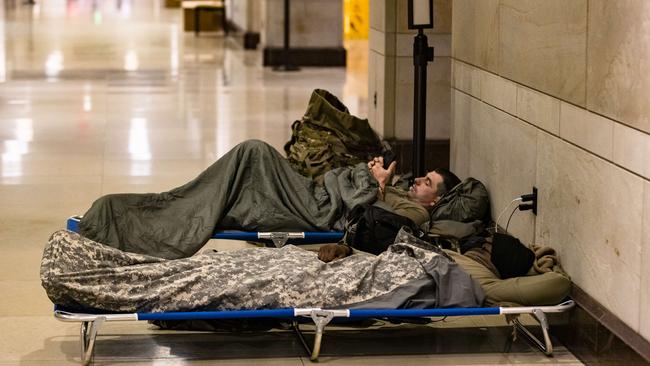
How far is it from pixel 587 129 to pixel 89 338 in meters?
2.50

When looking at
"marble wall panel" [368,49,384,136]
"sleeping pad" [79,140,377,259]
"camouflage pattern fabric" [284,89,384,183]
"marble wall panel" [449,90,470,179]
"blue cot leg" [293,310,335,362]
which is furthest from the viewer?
"marble wall panel" [368,49,384,136]

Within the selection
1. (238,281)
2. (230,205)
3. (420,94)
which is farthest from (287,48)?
(238,281)

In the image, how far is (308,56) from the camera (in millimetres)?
22422

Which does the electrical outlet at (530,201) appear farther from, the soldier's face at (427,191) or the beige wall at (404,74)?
the beige wall at (404,74)

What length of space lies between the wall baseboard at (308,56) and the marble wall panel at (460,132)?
44.3 ft

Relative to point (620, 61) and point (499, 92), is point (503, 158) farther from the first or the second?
point (620, 61)

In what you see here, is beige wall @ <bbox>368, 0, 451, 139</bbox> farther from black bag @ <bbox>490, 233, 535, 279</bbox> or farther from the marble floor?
black bag @ <bbox>490, 233, 535, 279</bbox>

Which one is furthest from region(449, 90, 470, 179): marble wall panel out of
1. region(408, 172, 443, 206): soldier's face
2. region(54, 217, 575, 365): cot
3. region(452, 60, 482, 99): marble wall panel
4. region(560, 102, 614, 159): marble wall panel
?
region(54, 217, 575, 365): cot

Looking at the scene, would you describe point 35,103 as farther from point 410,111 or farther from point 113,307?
point 113,307

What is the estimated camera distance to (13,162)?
12.0 metres

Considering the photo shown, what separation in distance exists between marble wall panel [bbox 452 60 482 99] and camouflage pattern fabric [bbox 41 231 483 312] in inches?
87.9

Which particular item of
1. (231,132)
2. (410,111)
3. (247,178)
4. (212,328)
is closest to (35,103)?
(231,132)

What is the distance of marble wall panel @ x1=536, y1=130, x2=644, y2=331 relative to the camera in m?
5.52

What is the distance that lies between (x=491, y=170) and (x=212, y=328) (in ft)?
7.43
